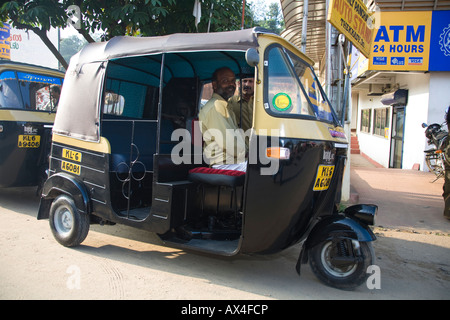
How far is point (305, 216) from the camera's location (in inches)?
136

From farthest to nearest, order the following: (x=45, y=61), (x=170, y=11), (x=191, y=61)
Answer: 1. (x=45, y=61)
2. (x=170, y=11)
3. (x=191, y=61)

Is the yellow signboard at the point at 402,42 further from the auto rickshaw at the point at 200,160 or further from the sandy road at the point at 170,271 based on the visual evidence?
the auto rickshaw at the point at 200,160

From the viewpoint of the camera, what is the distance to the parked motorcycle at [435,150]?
8695mm

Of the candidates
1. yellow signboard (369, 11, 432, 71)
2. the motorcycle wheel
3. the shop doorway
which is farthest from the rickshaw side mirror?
the shop doorway

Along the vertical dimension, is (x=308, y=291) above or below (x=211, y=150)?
below

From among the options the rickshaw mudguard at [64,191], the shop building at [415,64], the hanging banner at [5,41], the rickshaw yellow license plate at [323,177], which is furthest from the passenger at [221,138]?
the hanging banner at [5,41]

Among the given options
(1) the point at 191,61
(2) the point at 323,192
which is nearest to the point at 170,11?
(1) the point at 191,61

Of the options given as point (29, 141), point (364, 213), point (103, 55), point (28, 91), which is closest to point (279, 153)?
point (364, 213)

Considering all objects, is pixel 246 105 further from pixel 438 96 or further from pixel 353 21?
pixel 438 96

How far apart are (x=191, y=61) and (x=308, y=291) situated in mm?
3006

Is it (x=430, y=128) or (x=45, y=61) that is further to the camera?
(x=45, y=61)

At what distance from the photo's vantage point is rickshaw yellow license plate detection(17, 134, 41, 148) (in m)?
6.08

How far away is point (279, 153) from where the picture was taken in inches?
128

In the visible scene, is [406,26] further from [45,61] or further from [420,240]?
[45,61]
